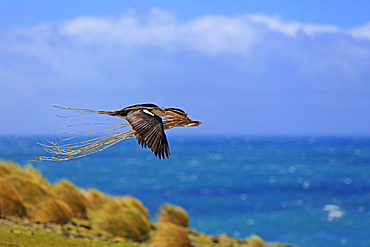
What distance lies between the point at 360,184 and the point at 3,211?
4670 centimetres

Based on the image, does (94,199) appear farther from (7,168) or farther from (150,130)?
(150,130)

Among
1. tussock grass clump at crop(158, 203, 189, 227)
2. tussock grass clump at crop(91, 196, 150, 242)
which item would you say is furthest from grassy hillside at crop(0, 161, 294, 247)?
tussock grass clump at crop(158, 203, 189, 227)

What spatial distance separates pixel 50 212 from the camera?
8.78 meters

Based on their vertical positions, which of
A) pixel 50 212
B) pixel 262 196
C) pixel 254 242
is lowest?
pixel 50 212

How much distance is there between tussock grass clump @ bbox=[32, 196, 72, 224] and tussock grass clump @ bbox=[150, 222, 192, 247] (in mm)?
1468

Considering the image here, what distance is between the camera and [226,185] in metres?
49.7

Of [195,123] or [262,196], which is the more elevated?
[262,196]

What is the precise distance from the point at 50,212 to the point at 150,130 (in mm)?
6633

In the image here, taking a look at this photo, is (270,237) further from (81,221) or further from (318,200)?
(81,221)

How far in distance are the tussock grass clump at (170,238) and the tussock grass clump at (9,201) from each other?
2.16 meters

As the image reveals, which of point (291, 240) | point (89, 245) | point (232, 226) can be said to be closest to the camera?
point (89, 245)

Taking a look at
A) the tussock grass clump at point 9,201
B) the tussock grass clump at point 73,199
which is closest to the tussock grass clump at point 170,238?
the tussock grass clump at point 73,199

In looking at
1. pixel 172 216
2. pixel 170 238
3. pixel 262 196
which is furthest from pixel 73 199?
pixel 262 196

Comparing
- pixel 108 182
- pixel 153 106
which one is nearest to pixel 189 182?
pixel 108 182
